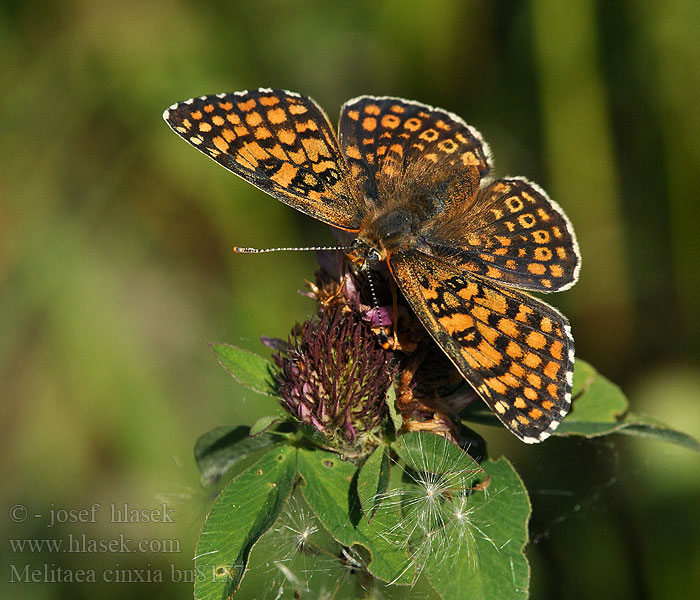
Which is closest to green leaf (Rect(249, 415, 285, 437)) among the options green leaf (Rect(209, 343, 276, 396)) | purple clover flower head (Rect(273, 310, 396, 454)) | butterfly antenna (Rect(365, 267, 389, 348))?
purple clover flower head (Rect(273, 310, 396, 454))

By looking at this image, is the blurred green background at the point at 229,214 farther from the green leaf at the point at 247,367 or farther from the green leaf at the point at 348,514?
the green leaf at the point at 348,514

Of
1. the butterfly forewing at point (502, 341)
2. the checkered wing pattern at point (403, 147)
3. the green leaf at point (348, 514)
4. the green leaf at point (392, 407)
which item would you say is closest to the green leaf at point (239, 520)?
the green leaf at point (348, 514)

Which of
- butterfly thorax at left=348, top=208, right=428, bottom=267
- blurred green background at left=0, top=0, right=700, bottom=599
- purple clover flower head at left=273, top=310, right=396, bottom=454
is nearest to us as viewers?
purple clover flower head at left=273, top=310, right=396, bottom=454

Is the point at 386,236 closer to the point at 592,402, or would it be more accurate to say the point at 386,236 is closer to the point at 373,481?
the point at 373,481

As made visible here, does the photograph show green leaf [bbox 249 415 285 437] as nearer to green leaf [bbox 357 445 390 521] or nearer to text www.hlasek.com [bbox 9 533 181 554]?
green leaf [bbox 357 445 390 521]

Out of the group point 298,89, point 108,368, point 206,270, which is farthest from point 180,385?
point 298,89

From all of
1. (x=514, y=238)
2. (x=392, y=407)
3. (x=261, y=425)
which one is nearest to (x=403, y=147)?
(x=514, y=238)
